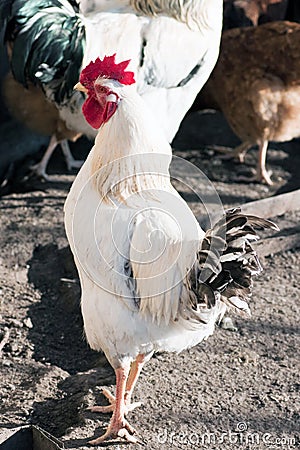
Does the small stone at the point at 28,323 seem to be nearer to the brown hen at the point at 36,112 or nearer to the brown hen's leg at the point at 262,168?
the brown hen at the point at 36,112

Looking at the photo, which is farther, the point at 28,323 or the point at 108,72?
the point at 28,323

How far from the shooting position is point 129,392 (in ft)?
11.9

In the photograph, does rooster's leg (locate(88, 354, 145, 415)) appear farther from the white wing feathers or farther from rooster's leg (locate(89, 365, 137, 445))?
the white wing feathers

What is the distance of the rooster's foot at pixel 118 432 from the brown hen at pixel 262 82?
11.0 feet

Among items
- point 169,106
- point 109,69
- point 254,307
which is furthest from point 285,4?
point 109,69

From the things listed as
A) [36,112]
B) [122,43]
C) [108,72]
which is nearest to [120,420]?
[108,72]

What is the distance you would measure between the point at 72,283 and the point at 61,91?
1.42 m

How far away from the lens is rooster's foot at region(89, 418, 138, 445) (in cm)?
337

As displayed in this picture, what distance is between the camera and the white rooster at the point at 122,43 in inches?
199

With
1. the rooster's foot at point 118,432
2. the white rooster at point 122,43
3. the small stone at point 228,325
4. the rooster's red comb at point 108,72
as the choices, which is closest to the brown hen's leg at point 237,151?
the white rooster at point 122,43

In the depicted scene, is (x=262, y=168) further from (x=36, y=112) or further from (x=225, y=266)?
(x=225, y=266)

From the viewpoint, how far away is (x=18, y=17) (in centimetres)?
503

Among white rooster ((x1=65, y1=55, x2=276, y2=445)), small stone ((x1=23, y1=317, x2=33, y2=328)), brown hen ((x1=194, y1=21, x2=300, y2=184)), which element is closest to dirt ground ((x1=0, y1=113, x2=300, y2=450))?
small stone ((x1=23, y1=317, x2=33, y2=328))

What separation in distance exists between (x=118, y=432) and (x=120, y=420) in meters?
0.05
